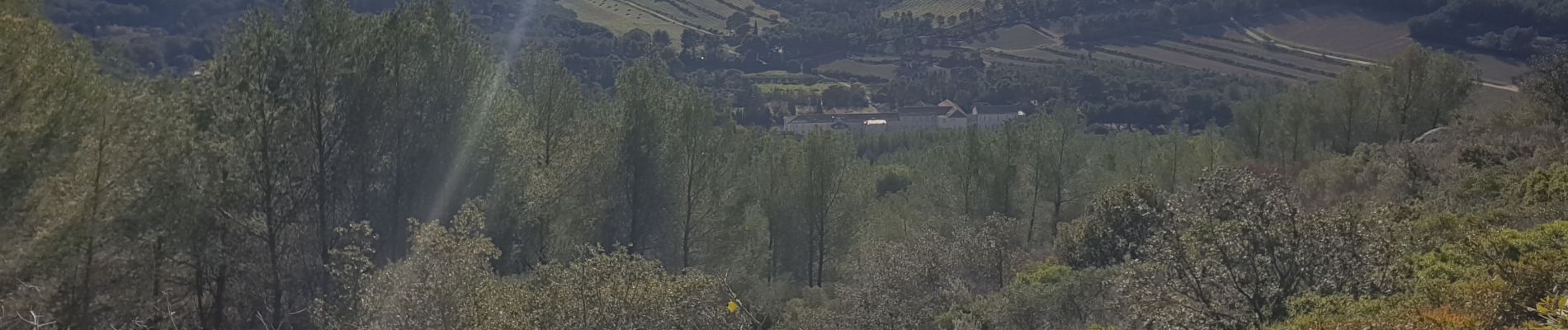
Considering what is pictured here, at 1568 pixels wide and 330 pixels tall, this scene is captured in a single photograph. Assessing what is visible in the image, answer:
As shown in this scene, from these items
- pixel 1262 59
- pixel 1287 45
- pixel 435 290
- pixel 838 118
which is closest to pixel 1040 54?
pixel 1262 59

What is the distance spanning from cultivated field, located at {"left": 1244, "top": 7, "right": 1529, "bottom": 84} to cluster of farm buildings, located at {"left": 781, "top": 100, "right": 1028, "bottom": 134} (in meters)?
35.9

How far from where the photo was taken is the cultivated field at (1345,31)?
107062mm

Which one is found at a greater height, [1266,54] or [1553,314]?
[1553,314]

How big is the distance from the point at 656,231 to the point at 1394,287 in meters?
23.2

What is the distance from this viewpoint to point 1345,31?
119 m

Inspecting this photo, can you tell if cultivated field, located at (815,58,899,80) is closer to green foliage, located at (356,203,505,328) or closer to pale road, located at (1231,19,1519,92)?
pale road, located at (1231,19,1519,92)

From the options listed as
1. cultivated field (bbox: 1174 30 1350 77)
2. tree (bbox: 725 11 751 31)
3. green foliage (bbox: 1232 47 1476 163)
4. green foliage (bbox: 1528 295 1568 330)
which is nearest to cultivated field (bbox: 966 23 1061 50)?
cultivated field (bbox: 1174 30 1350 77)

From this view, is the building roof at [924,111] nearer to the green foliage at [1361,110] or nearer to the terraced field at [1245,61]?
the terraced field at [1245,61]

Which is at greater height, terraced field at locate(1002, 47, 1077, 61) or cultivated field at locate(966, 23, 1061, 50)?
cultivated field at locate(966, 23, 1061, 50)

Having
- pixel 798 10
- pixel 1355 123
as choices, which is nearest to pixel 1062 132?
pixel 1355 123

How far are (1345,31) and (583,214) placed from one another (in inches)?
4468

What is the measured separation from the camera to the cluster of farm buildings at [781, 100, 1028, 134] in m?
99.8

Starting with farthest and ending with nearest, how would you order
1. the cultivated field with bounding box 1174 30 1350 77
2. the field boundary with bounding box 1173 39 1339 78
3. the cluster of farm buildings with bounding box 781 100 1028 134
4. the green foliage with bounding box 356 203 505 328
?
the cultivated field with bounding box 1174 30 1350 77 → the field boundary with bounding box 1173 39 1339 78 → the cluster of farm buildings with bounding box 781 100 1028 134 → the green foliage with bounding box 356 203 505 328

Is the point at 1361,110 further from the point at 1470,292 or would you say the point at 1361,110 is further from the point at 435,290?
the point at 435,290
